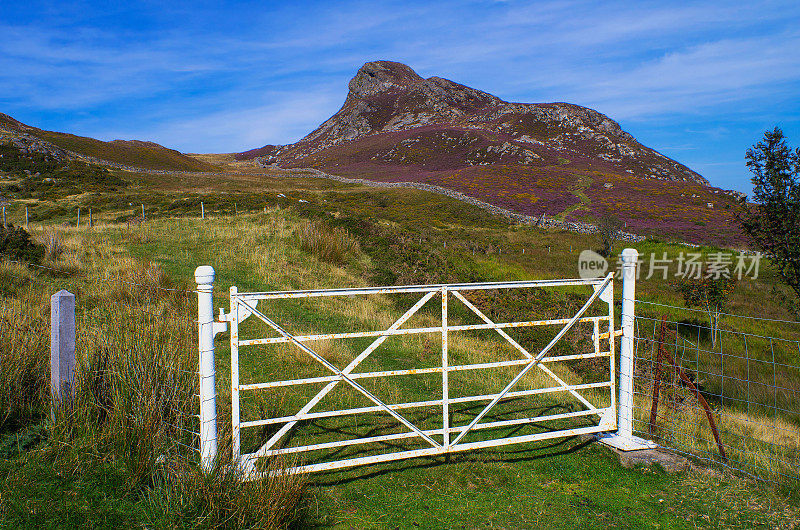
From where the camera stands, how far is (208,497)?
289 centimetres

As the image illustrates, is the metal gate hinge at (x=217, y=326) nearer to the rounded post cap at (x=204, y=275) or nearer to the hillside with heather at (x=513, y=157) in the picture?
the rounded post cap at (x=204, y=275)

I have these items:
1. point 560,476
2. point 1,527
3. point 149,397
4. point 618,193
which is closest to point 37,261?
point 149,397

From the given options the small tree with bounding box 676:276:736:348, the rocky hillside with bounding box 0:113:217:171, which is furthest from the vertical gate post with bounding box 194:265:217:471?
the rocky hillside with bounding box 0:113:217:171

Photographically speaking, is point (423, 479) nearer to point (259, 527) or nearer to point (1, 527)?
point (259, 527)

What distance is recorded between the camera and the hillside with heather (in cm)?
4394

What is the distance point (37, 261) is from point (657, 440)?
13.5m

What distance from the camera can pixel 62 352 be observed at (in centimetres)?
377

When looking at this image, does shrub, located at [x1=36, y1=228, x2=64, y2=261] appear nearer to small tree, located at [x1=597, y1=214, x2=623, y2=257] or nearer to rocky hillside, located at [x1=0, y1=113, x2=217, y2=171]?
small tree, located at [x1=597, y1=214, x2=623, y2=257]

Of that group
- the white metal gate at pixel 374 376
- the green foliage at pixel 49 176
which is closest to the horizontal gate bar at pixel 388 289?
the white metal gate at pixel 374 376

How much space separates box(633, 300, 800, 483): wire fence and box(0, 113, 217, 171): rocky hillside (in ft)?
195

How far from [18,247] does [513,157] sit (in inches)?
2726

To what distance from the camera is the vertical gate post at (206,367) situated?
352cm

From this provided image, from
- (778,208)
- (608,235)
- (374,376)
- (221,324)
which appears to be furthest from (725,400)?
(608,235)

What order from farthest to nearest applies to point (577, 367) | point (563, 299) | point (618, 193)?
point (618, 193)
point (563, 299)
point (577, 367)
